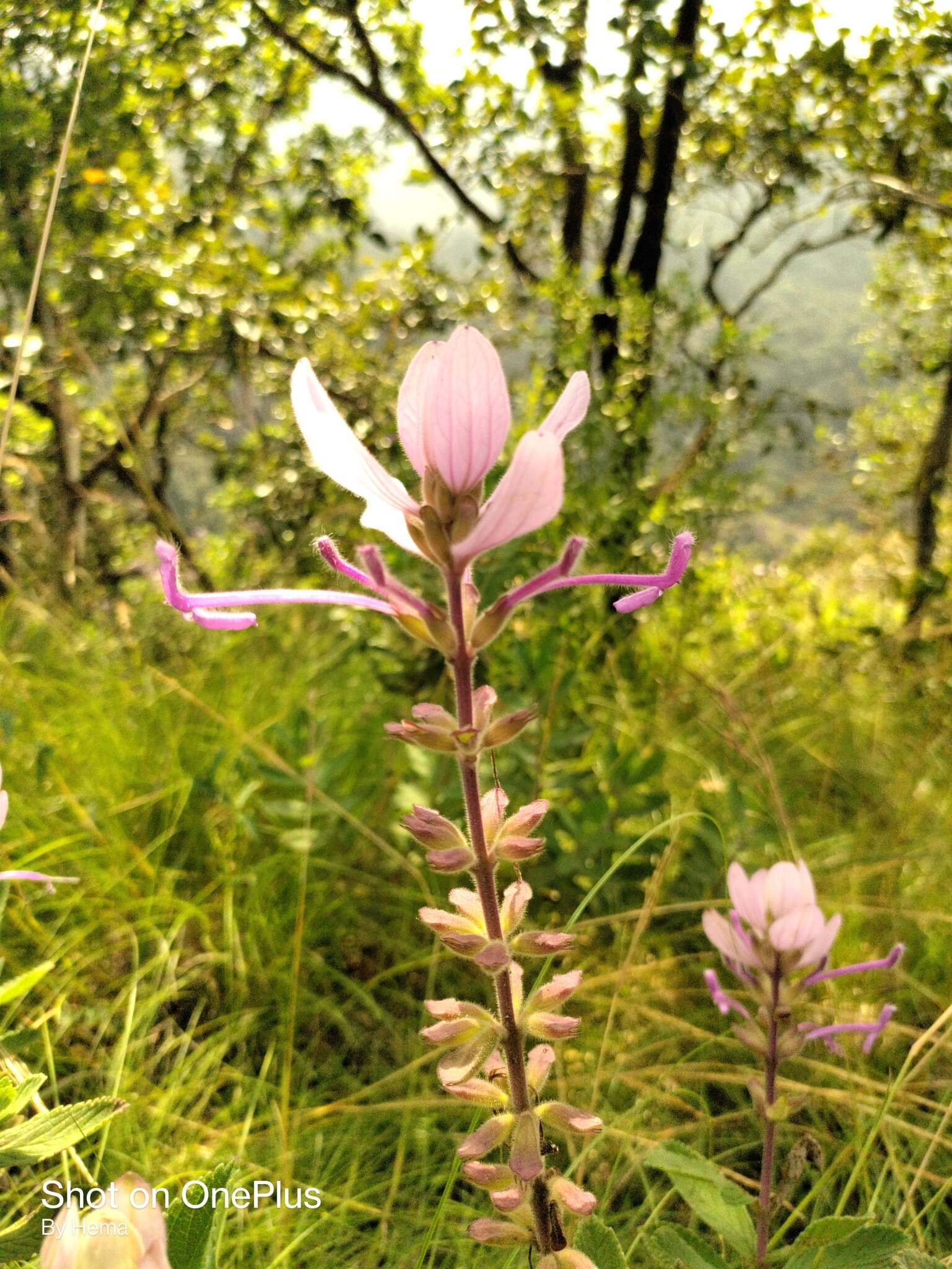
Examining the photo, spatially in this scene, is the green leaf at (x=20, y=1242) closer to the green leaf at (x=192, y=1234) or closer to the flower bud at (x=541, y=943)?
the green leaf at (x=192, y=1234)

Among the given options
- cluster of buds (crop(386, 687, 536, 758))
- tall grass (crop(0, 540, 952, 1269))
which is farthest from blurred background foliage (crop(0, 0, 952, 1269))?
cluster of buds (crop(386, 687, 536, 758))

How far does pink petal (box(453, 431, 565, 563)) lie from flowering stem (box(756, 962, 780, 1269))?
68 cm

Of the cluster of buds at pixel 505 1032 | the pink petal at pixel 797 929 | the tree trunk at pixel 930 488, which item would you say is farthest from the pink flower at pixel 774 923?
the tree trunk at pixel 930 488

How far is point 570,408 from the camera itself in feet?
2.17

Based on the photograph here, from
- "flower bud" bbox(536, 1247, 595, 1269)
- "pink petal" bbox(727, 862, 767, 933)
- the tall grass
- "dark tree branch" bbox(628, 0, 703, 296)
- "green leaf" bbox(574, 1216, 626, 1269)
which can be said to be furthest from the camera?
"dark tree branch" bbox(628, 0, 703, 296)

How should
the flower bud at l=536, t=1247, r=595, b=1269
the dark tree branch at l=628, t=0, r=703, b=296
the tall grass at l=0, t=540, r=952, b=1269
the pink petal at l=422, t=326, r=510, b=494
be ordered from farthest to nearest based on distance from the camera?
1. the dark tree branch at l=628, t=0, r=703, b=296
2. the tall grass at l=0, t=540, r=952, b=1269
3. the flower bud at l=536, t=1247, r=595, b=1269
4. the pink petal at l=422, t=326, r=510, b=494

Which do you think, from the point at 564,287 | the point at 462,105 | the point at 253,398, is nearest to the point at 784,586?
the point at 564,287

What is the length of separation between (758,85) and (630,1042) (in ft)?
11.0

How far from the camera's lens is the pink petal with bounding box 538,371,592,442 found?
65 centimetres

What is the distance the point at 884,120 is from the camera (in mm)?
3494

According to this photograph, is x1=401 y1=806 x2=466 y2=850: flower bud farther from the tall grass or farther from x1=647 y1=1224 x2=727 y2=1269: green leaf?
x1=647 y1=1224 x2=727 y2=1269: green leaf

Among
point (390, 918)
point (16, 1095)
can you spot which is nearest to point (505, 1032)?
point (16, 1095)

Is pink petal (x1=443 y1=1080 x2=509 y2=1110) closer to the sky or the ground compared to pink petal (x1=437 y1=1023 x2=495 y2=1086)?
closer to the ground

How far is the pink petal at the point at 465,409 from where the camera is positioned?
58 cm
